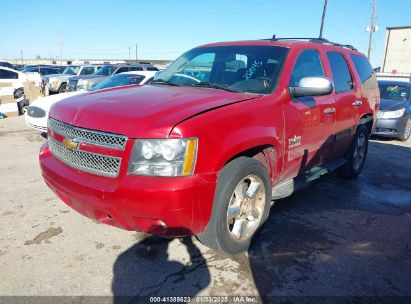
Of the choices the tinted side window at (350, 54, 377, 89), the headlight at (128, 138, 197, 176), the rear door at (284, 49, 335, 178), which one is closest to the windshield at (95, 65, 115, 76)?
the tinted side window at (350, 54, 377, 89)

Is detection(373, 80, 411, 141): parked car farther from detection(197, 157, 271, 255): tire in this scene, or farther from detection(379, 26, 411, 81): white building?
detection(379, 26, 411, 81): white building

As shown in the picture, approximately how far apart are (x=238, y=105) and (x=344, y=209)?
239 centimetres

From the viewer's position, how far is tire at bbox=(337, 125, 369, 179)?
5429 millimetres

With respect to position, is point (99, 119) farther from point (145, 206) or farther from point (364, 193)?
point (364, 193)

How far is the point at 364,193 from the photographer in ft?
17.0

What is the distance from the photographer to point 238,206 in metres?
3.18

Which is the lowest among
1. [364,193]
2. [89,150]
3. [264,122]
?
[364,193]

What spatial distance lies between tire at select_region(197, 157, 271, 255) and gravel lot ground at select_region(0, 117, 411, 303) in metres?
0.20

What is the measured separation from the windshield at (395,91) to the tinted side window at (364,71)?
5.03m

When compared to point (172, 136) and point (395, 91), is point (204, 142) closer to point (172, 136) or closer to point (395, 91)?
point (172, 136)

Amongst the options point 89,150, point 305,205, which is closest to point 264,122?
point 89,150

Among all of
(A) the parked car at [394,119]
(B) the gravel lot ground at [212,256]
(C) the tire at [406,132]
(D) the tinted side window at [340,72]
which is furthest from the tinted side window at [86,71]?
(D) the tinted side window at [340,72]

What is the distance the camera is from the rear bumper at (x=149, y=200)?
253 cm

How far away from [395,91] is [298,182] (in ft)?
26.8
